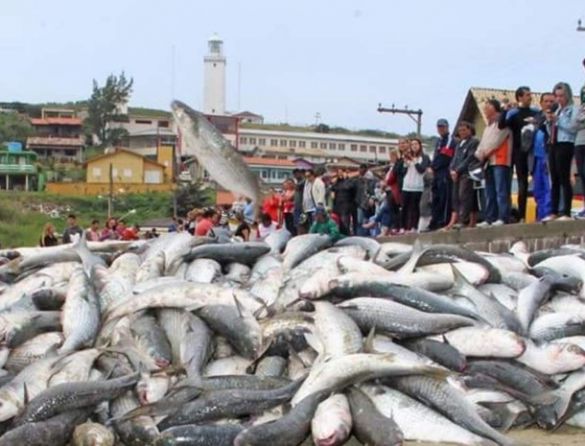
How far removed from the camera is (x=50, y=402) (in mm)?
7805

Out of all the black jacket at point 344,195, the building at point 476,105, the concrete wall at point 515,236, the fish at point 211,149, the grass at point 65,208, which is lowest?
the grass at point 65,208

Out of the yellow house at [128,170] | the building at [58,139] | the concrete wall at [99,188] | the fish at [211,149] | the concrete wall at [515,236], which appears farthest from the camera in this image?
the building at [58,139]

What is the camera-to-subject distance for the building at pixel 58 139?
129 m

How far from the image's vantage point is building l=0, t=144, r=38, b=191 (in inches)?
4075

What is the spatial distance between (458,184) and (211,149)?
5285 millimetres

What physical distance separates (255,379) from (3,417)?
5.79 feet

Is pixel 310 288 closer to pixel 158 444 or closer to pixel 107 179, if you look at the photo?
pixel 158 444

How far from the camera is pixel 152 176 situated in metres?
99.6

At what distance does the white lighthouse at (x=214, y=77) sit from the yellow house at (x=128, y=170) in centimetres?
1469

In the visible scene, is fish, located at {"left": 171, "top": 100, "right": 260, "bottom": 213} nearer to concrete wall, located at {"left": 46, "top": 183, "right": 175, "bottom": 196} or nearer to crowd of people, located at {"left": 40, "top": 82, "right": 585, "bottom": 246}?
crowd of people, located at {"left": 40, "top": 82, "right": 585, "bottom": 246}

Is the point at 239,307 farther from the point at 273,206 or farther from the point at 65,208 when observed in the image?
the point at 65,208

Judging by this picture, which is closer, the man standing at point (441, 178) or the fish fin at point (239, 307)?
the fish fin at point (239, 307)

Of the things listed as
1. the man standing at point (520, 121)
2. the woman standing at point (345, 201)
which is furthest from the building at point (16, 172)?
the man standing at point (520, 121)

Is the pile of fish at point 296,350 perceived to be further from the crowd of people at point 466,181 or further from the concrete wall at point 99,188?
the concrete wall at point 99,188
